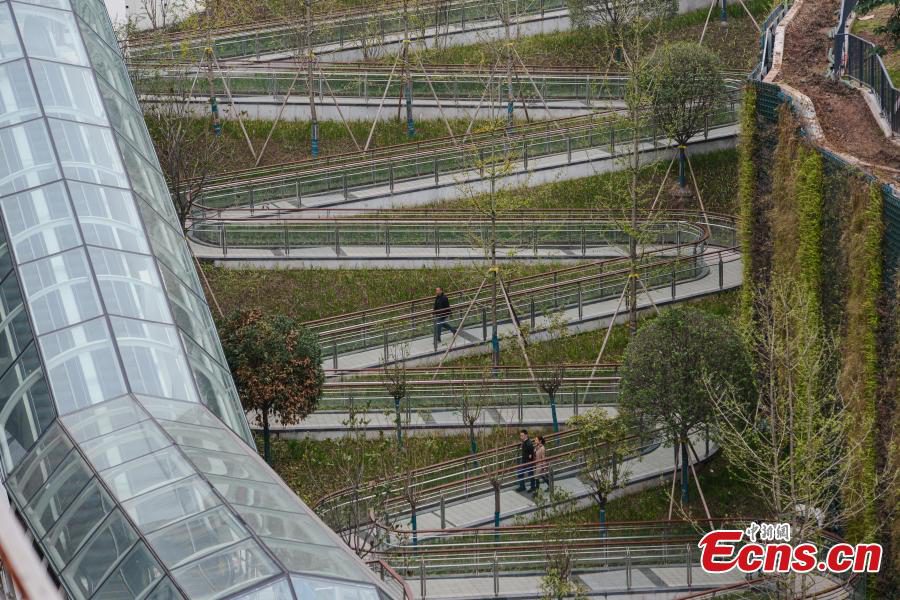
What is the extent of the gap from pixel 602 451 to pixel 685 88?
11.6 meters

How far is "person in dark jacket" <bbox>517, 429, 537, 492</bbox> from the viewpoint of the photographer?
25.8m

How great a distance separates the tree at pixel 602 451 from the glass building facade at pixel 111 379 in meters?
7.79

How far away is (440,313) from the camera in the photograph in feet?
98.1

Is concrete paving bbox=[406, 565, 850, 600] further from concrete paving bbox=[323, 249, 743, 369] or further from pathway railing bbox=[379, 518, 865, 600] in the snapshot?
concrete paving bbox=[323, 249, 743, 369]

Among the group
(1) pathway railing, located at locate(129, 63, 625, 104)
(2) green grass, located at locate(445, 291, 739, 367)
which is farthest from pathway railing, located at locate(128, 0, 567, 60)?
(2) green grass, located at locate(445, 291, 739, 367)

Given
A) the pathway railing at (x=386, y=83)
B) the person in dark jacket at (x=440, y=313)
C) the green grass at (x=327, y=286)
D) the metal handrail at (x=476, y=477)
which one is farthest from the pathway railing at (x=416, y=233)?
the metal handrail at (x=476, y=477)

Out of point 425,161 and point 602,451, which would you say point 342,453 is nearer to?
point 602,451

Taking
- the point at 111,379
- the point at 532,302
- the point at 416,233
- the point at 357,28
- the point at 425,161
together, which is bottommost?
the point at 532,302

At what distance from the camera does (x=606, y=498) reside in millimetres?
25469

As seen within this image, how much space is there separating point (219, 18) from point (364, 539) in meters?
20.5

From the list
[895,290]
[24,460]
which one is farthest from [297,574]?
[895,290]

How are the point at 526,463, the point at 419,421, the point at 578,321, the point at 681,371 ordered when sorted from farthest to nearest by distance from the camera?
the point at 578,321 < the point at 419,421 < the point at 526,463 < the point at 681,371

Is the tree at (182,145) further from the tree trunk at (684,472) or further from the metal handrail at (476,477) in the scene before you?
the tree trunk at (684,472)

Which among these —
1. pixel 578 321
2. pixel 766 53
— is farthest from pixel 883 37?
pixel 578 321
